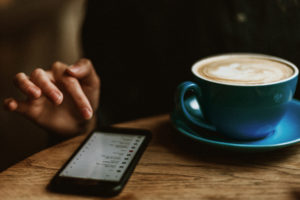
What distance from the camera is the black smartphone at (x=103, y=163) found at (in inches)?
20.1

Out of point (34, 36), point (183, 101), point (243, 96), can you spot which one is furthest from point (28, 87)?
point (34, 36)

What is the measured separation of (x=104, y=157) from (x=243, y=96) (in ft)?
Result: 0.88

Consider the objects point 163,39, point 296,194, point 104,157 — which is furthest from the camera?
point 163,39

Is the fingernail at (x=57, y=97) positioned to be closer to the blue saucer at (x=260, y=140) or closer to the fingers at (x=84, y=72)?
the fingers at (x=84, y=72)

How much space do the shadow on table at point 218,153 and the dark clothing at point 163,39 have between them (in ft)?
1.34

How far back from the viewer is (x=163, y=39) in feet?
3.51

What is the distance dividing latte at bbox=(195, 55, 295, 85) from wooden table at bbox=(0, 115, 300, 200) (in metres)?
0.13

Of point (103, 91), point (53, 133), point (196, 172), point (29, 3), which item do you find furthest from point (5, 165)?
point (29, 3)

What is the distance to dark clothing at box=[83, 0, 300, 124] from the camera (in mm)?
977

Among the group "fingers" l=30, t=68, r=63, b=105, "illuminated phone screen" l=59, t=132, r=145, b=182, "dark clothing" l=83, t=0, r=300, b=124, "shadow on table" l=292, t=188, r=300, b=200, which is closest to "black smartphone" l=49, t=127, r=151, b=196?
"illuminated phone screen" l=59, t=132, r=145, b=182

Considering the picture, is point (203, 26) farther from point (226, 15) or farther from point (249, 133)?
point (249, 133)

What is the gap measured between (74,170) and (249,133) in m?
0.32

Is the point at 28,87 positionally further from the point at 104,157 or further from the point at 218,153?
the point at 218,153

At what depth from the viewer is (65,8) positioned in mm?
3420
